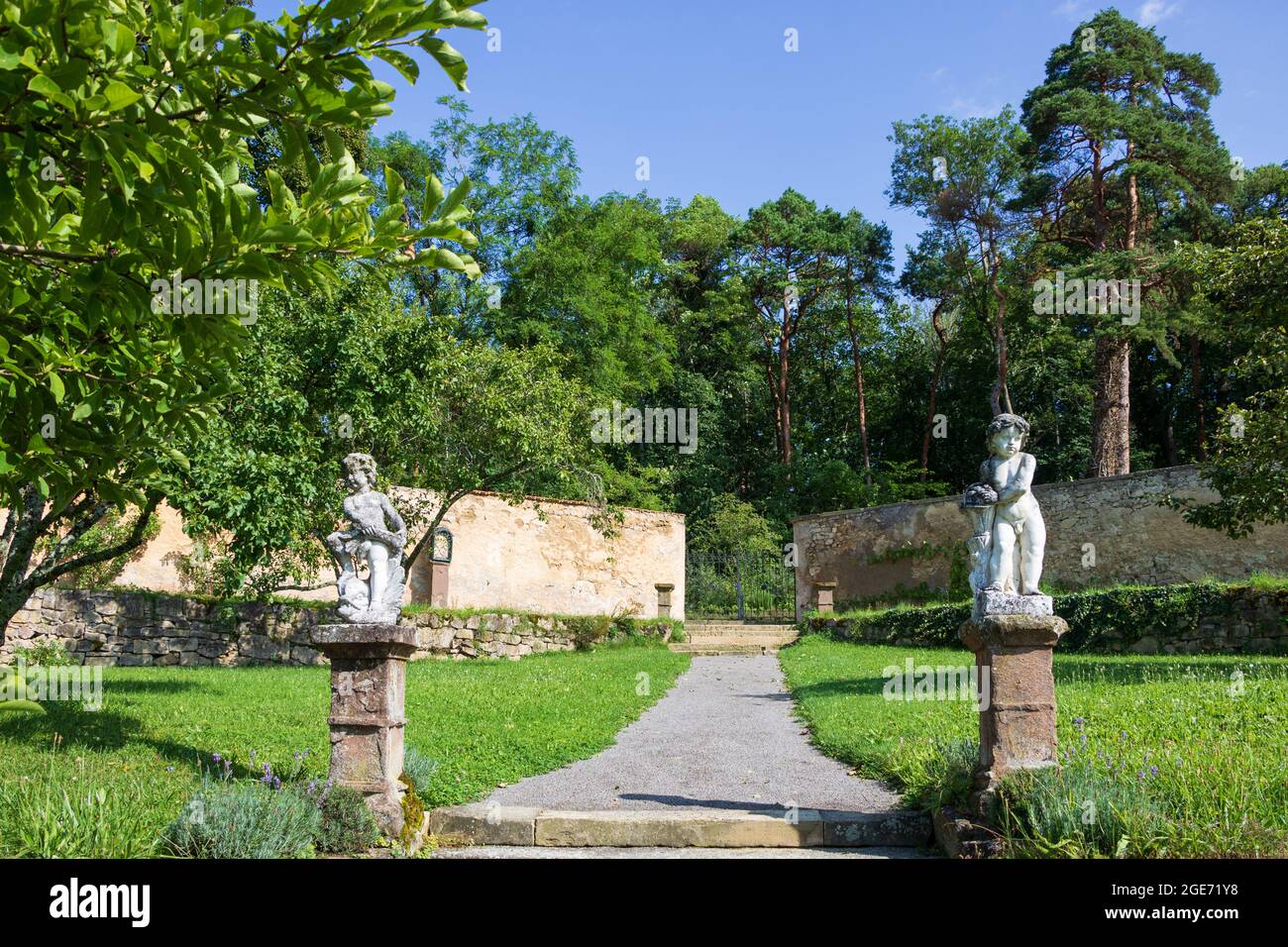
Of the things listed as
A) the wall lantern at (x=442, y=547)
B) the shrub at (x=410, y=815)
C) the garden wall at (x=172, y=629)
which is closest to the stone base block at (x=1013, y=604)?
the shrub at (x=410, y=815)

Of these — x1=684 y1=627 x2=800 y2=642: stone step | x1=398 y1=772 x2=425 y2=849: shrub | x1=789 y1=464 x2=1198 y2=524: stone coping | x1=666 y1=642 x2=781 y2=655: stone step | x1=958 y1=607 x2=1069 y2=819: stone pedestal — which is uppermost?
x1=789 y1=464 x2=1198 y2=524: stone coping

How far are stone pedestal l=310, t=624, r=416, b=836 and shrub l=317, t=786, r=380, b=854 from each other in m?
0.20

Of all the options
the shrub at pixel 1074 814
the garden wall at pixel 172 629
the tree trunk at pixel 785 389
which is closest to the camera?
the shrub at pixel 1074 814

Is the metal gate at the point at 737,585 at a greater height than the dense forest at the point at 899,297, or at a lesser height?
lesser

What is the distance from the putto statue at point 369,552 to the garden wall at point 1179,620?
12.6m

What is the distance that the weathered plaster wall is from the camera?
2072 cm

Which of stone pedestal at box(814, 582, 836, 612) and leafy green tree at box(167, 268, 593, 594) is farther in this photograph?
stone pedestal at box(814, 582, 836, 612)

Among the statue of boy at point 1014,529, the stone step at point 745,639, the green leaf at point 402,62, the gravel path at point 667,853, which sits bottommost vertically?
the stone step at point 745,639

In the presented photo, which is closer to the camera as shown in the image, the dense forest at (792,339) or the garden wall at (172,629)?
the dense forest at (792,339)

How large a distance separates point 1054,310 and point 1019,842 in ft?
73.9

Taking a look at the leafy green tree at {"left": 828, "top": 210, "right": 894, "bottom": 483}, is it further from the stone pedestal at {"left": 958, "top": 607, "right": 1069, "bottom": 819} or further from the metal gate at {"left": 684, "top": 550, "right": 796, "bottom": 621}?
the stone pedestal at {"left": 958, "top": 607, "right": 1069, "bottom": 819}

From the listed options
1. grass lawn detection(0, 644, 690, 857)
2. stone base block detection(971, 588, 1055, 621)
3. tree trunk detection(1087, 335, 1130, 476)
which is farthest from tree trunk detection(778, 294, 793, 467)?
stone base block detection(971, 588, 1055, 621)

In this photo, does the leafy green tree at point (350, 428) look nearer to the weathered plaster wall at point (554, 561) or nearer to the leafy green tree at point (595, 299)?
the weathered plaster wall at point (554, 561)

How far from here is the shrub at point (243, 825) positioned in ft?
15.6
